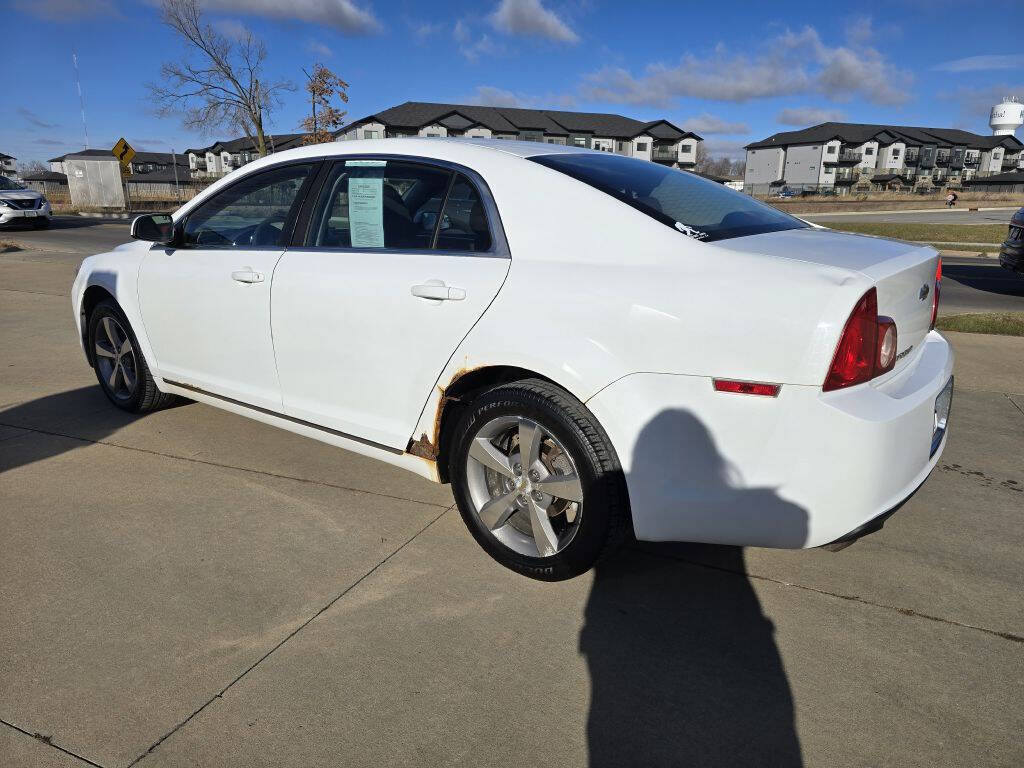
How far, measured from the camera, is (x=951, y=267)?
A: 1495cm

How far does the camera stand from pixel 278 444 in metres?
4.23

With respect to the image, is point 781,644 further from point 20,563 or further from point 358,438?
point 20,563

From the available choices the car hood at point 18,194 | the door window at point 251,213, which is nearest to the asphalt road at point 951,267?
the car hood at point 18,194

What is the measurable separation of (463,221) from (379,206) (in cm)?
51

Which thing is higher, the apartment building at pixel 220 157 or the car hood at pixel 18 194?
the apartment building at pixel 220 157

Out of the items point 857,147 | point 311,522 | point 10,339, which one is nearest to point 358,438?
point 311,522

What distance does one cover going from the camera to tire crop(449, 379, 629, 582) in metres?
2.52

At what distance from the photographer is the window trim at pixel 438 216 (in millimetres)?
2789

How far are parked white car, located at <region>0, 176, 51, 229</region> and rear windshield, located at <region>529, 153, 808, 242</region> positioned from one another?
2478 cm

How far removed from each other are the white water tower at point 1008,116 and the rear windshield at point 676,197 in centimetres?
13201

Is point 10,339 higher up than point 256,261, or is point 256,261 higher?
point 256,261

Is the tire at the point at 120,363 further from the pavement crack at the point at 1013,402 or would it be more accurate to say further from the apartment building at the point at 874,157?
the apartment building at the point at 874,157

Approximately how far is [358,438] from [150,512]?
1.07 metres

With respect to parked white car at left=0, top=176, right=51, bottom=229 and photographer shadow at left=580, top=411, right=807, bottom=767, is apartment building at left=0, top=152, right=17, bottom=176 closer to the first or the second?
parked white car at left=0, top=176, right=51, bottom=229
